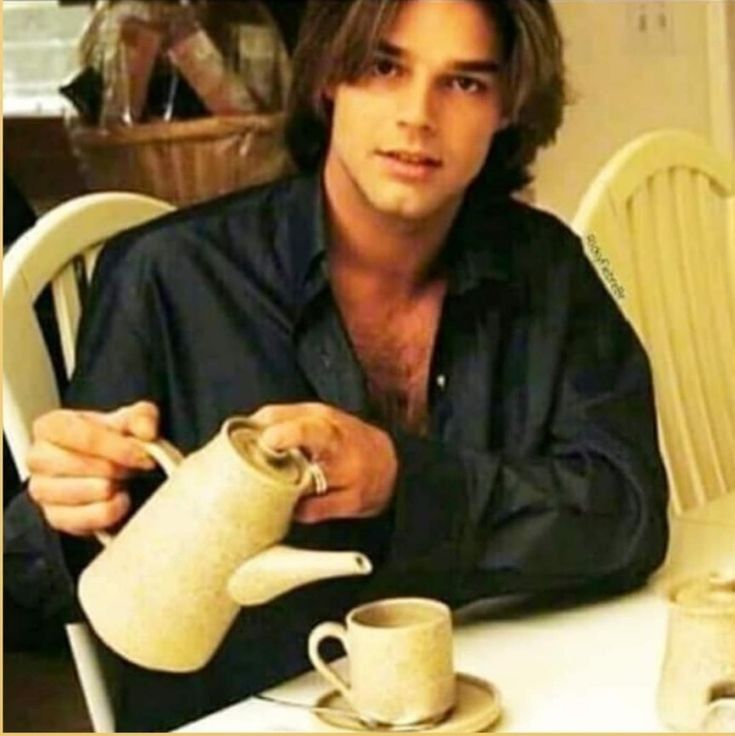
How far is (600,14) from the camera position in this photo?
32.3 inches

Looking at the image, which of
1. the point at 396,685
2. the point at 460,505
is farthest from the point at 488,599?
the point at 396,685

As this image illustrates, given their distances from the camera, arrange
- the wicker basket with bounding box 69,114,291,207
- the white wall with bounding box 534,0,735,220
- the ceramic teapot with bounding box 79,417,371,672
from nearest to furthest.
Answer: the ceramic teapot with bounding box 79,417,371,672 → the white wall with bounding box 534,0,735,220 → the wicker basket with bounding box 69,114,291,207

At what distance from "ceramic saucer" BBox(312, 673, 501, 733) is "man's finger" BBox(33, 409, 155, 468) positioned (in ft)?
0.32

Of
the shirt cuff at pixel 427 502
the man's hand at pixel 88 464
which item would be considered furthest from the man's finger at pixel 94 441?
the shirt cuff at pixel 427 502

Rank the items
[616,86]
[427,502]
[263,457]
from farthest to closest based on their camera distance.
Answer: [616,86], [427,502], [263,457]

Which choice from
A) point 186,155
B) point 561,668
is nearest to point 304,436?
point 561,668

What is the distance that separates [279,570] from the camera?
18.4 inches

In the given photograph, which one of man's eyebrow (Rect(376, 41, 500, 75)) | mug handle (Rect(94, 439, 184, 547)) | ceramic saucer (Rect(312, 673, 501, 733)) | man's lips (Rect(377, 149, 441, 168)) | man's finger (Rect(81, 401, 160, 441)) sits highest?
man's eyebrow (Rect(376, 41, 500, 75))

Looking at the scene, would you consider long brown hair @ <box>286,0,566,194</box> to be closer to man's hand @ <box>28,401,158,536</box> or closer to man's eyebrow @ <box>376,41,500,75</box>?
man's eyebrow @ <box>376,41,500,75</box>

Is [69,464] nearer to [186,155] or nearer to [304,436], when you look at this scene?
[304,436]

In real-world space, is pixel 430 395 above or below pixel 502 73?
below

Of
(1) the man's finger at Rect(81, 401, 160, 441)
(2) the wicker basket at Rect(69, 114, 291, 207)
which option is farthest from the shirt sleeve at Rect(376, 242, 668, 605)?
(2) the wicker basket at Rect(69, 114, 291, 207)

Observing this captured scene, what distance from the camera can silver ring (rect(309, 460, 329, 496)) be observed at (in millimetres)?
485

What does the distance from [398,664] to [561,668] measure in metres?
0.09
